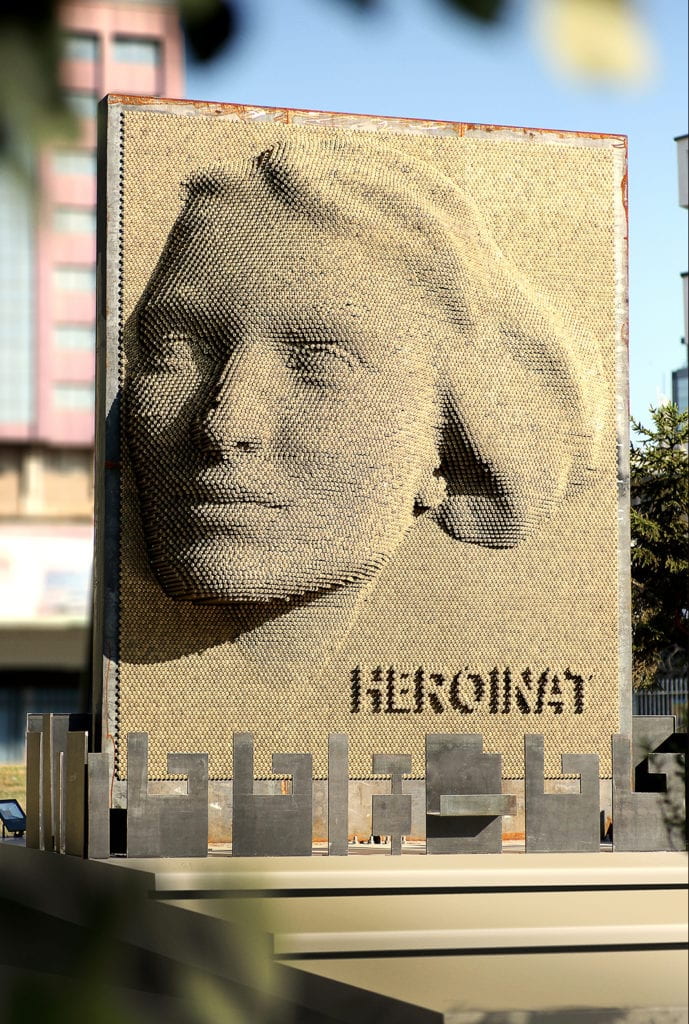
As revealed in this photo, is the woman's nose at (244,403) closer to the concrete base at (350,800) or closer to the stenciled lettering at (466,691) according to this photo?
the stenciled lettering at (466,691)

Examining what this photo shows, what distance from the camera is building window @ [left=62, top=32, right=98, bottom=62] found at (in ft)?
2.32

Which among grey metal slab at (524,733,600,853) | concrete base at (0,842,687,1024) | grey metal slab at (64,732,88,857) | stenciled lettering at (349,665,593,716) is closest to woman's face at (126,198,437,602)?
stenciled lettering at (349,665,593,716)

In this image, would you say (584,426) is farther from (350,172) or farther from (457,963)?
(457,963)

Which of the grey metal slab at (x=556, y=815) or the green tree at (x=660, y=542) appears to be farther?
the green tree at (x=660, y=542)

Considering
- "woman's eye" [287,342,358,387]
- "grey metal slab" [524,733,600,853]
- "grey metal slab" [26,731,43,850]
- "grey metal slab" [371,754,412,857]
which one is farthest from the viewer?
"grey metal slab" [26,731,43,850]

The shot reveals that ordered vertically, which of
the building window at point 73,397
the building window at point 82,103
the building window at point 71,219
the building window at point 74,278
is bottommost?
the building window at point 73,397

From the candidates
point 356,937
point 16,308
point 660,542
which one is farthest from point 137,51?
point 660,542

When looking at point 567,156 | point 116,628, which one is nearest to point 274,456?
point 116,628

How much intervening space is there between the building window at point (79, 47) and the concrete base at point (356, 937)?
410 millimetres

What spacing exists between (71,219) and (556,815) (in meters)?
9.80

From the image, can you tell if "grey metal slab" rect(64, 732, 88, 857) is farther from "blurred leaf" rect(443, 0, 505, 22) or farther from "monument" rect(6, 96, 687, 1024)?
"blurred leaf" rect(443, 0, 505, 22)

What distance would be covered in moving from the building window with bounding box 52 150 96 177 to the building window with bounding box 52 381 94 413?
0.13 meters

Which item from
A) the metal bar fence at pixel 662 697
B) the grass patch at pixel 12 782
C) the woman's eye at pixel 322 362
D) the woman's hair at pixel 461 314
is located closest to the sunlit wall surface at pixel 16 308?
the woman's eye at pixel 322 362

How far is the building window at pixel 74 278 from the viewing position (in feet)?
2.35
